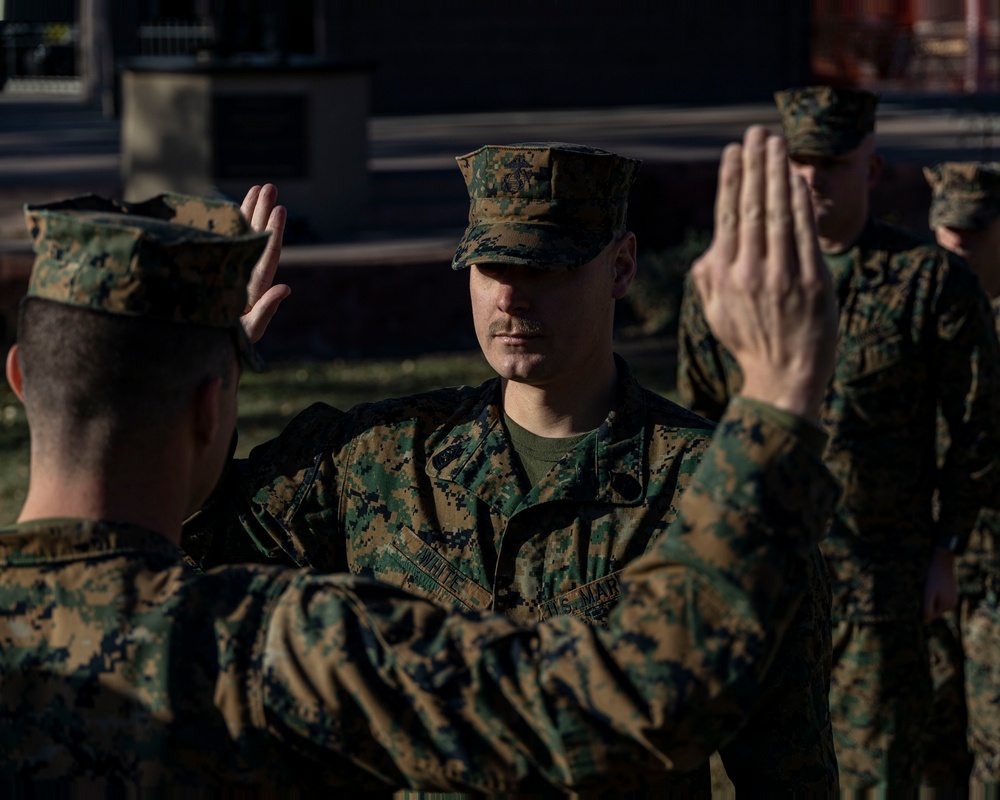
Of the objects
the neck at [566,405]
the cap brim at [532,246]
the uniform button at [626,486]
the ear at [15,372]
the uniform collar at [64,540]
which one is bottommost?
the uniform button at [626,486]

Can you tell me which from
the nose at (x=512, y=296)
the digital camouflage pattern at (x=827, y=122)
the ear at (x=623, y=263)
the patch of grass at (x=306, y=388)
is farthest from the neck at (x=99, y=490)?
the patch of grass at (x=306, y=388)

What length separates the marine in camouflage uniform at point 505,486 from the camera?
131 inches

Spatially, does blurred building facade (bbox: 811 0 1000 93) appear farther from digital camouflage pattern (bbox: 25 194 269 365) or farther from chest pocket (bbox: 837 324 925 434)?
digital camouflage pattern (bbox: 25 194 269 365)

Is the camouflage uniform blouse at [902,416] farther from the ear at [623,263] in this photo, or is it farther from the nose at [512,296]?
the nose at [512,296]

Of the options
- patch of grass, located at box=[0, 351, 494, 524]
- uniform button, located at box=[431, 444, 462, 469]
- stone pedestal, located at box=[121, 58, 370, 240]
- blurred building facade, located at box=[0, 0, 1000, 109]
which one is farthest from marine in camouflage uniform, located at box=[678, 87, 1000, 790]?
blurred building facade, located at box=[0, 0, 1000, 109]

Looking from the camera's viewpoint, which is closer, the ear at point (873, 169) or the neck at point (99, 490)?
the neck at point (99, 490)

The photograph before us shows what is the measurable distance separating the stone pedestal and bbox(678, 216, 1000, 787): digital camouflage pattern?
8.06 meters

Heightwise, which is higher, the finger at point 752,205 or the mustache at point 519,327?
the finger at point 752,205

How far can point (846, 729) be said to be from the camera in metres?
5.68

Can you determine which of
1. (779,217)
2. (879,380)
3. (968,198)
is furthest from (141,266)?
(968,198)

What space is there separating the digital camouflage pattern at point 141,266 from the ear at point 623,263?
1.22 m

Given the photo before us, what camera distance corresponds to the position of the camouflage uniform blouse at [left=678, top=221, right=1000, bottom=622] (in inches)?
219

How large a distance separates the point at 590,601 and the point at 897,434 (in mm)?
2693

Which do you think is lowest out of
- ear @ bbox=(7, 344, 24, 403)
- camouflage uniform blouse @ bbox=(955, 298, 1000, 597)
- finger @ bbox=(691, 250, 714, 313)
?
camouflage uniform blouse @ bbox=(955, 298, 1000, 597)
